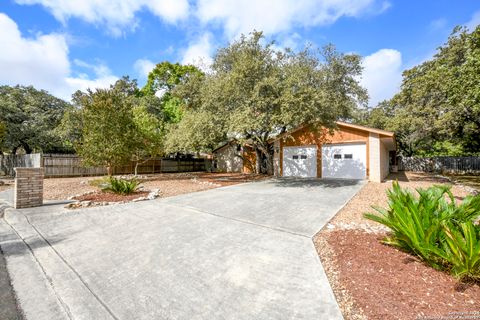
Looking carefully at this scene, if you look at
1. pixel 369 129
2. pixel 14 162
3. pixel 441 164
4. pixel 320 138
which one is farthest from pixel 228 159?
pixel 441 164

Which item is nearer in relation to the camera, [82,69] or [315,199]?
[315,199]

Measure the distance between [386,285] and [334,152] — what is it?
1334 centimetres

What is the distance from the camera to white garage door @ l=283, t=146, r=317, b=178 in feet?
52.4

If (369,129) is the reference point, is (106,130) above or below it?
below

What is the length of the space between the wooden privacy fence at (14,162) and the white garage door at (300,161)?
18.4m

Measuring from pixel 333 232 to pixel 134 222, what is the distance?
487 centimetres

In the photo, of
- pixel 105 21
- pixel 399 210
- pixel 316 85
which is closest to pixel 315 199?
pixel 399 210

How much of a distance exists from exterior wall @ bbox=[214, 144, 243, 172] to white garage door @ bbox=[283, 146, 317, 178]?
7034 millimetres

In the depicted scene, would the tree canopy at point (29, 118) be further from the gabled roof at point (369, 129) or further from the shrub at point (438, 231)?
the shrub at point (438, 231)

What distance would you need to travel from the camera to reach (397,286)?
9.04 feet

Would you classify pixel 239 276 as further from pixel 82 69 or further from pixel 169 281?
pixel 82 69

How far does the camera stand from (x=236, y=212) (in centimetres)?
654

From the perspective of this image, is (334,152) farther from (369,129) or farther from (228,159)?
(228,159)

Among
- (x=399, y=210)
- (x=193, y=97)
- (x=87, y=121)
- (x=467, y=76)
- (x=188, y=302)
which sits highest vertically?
(x=193, y=97)
